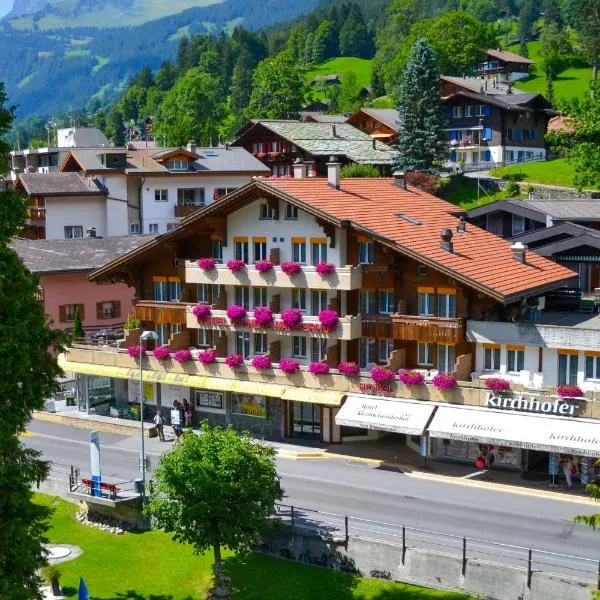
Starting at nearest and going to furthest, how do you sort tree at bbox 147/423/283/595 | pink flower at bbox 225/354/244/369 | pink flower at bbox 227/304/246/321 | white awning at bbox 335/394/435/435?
1. tree at bbox 147/423/283/595
2. white awning at bbox 335/394/435/435
3. pink flower at bbox 225/354/244/369
4. pink flower at bbox 227/304/246/321

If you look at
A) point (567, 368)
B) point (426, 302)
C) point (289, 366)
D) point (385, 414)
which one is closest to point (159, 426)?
point (289, 366)

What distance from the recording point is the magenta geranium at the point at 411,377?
45906 mm

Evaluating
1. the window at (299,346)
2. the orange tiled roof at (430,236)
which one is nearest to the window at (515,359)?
the orange tiled roof at (430,236)

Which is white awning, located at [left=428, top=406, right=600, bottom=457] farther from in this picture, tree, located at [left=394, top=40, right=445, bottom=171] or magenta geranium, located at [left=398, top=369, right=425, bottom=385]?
tree, located at [left=394, top=40, right=445, bottom=171]

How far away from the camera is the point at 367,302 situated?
50094 mm

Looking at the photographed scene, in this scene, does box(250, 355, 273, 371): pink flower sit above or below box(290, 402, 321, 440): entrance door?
above

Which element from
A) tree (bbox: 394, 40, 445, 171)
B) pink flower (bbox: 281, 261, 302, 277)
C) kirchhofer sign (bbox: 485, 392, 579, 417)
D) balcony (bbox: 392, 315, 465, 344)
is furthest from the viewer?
tree (bbox: 394, 40, 445, 171)

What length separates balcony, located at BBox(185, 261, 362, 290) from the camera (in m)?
49.0

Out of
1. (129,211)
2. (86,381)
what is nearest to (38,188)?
(129,211)

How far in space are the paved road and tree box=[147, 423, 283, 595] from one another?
4225 mm

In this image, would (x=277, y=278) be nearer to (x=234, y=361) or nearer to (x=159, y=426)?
(x=234, y=361)

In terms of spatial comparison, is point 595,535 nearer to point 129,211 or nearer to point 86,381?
point 86,381

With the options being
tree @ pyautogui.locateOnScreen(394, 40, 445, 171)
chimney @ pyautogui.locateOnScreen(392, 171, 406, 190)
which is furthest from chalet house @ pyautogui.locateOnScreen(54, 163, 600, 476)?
tree @ pyautogui.locateOnScreen(394, 40, 445, 171)

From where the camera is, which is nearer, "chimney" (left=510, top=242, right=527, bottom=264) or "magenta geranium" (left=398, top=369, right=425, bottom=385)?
"magenta geranium" (left=398, top=369, right=425, bottom=385)
